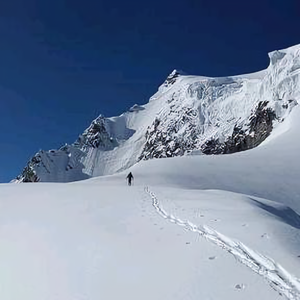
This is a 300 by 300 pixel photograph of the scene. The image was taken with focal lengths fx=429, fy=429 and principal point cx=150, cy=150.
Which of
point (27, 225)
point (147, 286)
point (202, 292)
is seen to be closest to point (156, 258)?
point (147, 286)

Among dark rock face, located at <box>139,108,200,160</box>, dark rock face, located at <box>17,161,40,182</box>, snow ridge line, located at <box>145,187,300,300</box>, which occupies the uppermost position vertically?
dark rock face, located at <box>139,108,200,160</box>

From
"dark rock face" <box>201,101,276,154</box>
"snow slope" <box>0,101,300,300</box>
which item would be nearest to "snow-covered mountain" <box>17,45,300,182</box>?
"dark rock face" <box>201,101,276,154</box>

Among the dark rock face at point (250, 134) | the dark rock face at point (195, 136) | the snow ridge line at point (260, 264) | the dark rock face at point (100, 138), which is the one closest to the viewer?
the snow ridge line at point (260, 264)

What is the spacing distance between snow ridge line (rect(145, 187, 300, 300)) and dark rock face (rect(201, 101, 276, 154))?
8507 centimetres

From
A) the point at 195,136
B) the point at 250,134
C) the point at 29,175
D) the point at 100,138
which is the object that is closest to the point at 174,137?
the point at 195,136

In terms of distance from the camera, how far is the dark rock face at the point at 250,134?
94731 mm

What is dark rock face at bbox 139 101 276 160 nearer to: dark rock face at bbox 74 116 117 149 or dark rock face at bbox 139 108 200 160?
dark rock face at bbox 139 108 200 160

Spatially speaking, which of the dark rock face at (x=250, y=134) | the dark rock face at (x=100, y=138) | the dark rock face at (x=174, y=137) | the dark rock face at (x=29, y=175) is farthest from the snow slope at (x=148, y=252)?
the dark rock face at (x=100, y=138)

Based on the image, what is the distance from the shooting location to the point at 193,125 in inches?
5694

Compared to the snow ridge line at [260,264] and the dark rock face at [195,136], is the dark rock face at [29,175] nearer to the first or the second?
the dark rock face at [195,136]

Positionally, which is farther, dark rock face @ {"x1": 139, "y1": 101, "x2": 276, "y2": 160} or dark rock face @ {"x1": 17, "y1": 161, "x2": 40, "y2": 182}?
dark rock face @ {"x1": 17, "y1": 161, "x2": 40, "y2": 182}

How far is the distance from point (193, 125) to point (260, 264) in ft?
455

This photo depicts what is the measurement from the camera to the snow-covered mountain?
3684 inches

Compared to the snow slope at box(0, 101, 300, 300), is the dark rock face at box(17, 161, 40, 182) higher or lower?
higher
